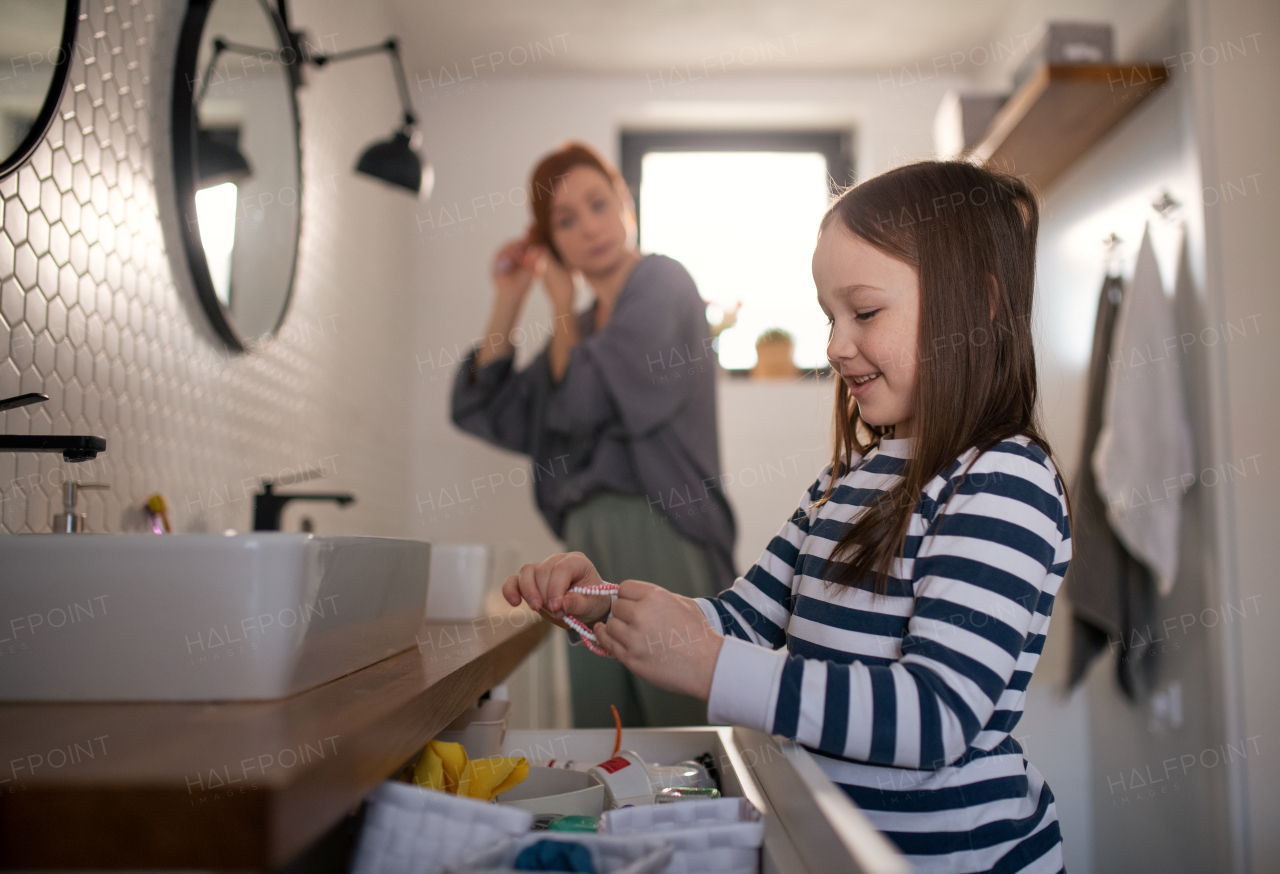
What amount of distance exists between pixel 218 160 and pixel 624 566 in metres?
1.13

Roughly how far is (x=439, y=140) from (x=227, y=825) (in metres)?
2.72

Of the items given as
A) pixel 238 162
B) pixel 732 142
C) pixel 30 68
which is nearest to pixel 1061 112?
pixel 732 142

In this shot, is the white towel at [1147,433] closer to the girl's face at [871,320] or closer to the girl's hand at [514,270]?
the girl's face at [871,320]

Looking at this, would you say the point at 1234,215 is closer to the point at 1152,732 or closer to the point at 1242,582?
the point at 1242,582

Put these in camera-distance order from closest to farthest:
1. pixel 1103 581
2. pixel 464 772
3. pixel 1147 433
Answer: pixel 464 772 < pixel 1147 433 < pixel 1103 581

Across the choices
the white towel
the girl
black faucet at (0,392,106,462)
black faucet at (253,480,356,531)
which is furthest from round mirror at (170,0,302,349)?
the white towel

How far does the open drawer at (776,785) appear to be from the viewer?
488 millimetres

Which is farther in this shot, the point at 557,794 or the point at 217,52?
the point at 217,52

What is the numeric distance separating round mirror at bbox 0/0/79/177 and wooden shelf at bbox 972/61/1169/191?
59.2 inches

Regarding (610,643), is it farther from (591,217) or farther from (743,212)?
(743,212)

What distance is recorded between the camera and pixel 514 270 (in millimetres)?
2273

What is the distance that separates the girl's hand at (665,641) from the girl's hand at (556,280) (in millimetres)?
1591

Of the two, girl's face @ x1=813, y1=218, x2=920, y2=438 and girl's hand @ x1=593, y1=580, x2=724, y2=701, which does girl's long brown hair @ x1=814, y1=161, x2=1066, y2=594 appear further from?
girl's hand @ x1=593, y1=580, x2=724, y2=701

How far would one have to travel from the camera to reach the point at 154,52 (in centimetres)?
122
